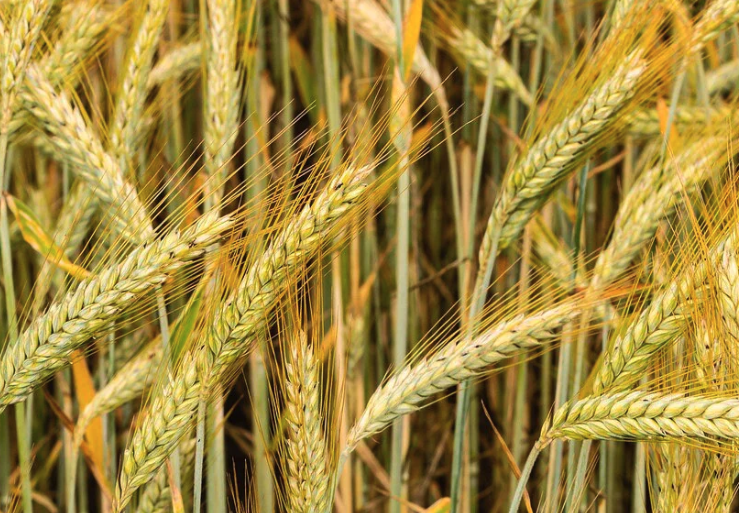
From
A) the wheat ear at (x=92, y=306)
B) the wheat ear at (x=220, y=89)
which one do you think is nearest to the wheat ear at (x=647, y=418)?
the wheat ear at (x=92, y=306)

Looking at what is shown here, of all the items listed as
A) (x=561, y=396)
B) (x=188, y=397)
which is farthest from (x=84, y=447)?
(x=561, y=396)

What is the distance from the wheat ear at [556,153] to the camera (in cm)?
89

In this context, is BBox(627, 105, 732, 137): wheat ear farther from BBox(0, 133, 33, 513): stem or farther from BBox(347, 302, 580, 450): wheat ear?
BBox(0, 133, 33, 513): stem

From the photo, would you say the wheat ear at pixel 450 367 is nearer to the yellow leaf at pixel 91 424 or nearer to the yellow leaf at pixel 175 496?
the yellow leaf at pixel 175 496

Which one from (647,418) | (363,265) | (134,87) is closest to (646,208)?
(647,418)

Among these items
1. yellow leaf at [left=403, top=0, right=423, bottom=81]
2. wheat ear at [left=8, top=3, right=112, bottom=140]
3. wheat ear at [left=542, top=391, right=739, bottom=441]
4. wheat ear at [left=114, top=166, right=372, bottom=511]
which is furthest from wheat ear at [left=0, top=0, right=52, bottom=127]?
wheat ear at [left=542, top=391, right=739, bottom=441]

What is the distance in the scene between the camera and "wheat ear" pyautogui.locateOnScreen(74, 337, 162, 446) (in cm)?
95

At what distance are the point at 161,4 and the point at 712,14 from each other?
0.72m

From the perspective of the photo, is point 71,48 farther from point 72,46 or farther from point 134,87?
point 134,87

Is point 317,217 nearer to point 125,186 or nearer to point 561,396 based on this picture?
point 125,186

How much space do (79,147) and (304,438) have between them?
0.44m

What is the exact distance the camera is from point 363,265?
1.27 m

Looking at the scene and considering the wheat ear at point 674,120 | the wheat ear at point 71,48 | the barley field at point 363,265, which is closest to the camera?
the barley field at point 363,265

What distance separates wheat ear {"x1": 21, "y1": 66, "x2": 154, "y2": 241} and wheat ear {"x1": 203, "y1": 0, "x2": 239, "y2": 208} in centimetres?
11
